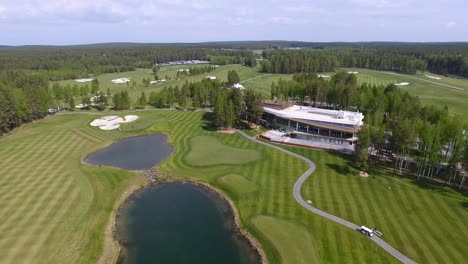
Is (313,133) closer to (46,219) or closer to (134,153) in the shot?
(134,153)

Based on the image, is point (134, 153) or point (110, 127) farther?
point (110, 127)

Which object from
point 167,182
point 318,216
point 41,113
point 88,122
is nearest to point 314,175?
point 318,216

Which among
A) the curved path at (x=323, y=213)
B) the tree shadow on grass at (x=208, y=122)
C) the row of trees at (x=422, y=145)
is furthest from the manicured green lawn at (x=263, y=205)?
the tree shadow on grass at (x=208, y=122)

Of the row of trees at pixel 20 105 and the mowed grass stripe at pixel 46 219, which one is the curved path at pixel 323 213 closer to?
the mowed grass stripe at pixel 46 219

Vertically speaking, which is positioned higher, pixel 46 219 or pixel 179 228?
pixel 46 219

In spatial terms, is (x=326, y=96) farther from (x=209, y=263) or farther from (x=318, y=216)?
(x=209, y=263)

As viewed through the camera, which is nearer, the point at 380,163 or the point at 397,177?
the point at 397,177

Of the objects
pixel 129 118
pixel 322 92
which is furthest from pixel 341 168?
Result: pixel 129 118
